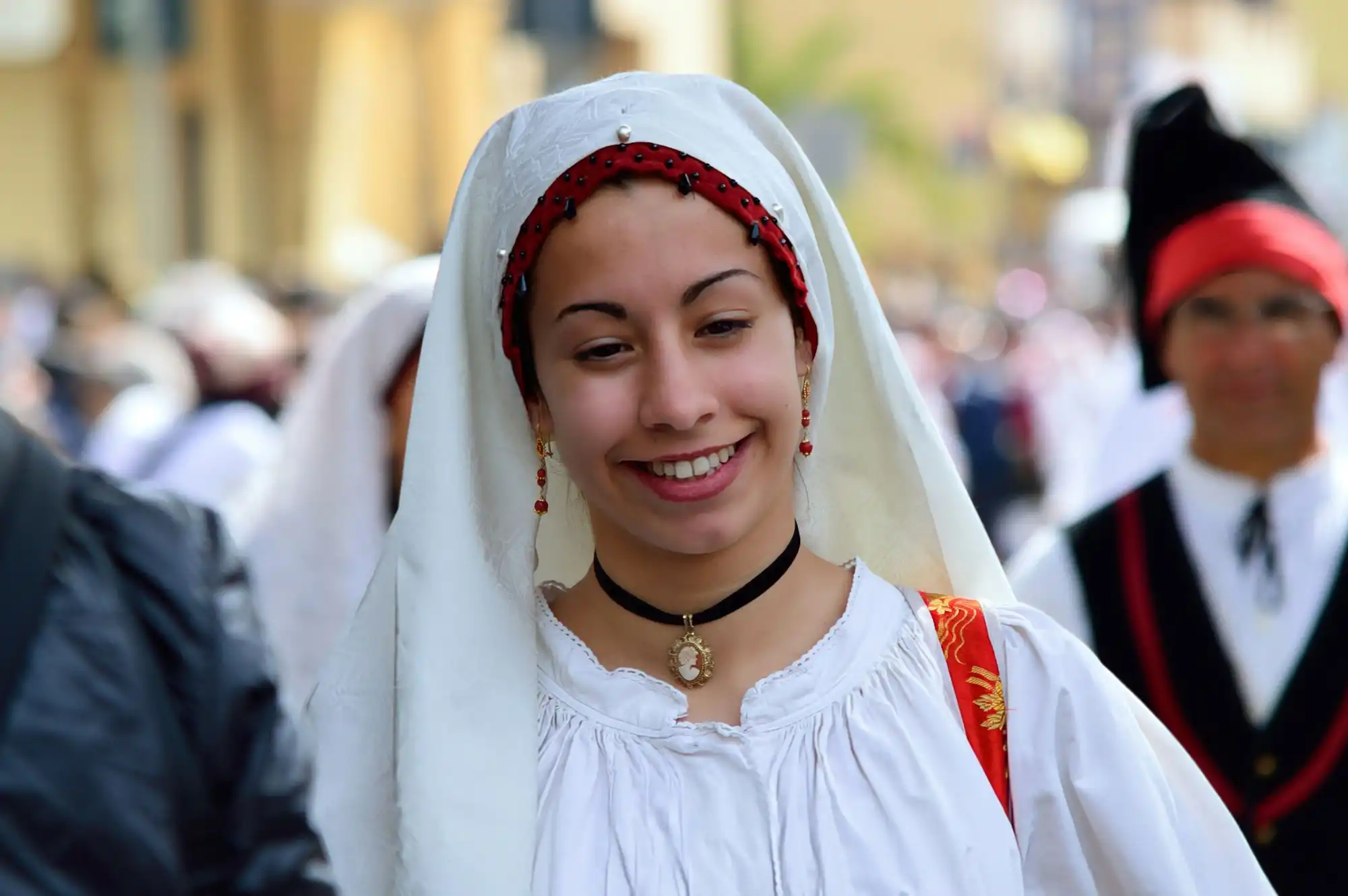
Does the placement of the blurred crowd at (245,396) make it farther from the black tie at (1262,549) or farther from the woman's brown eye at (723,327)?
the woman's brown eye at (723,327)

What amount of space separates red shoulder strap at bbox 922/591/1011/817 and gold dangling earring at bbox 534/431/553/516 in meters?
0.52

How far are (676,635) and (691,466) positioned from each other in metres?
0.24

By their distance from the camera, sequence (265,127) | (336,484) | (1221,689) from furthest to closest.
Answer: (265,127)
(336,484)
(1221,689)

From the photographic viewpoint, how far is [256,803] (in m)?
1.67

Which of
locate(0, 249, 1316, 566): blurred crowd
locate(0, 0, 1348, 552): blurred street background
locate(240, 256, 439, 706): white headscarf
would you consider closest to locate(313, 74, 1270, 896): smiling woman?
locate(0, 249, 1316, 566): blurred crowd

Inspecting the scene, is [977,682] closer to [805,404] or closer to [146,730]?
[805,404]

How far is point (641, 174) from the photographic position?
2.46 m

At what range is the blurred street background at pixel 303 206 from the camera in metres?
8.18

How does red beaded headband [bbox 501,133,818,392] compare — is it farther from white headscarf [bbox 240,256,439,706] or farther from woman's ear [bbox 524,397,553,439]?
white headscarf [bbox 240,256,439,706]

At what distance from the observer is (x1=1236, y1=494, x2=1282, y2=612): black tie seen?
3768mm

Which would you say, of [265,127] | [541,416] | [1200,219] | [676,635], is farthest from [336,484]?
[265,127]

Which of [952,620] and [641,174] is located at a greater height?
[641,174]

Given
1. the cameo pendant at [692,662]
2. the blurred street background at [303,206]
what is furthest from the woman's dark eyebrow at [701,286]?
the blurred street background at [303,206]

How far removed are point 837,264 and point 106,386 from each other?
6.47 meters
